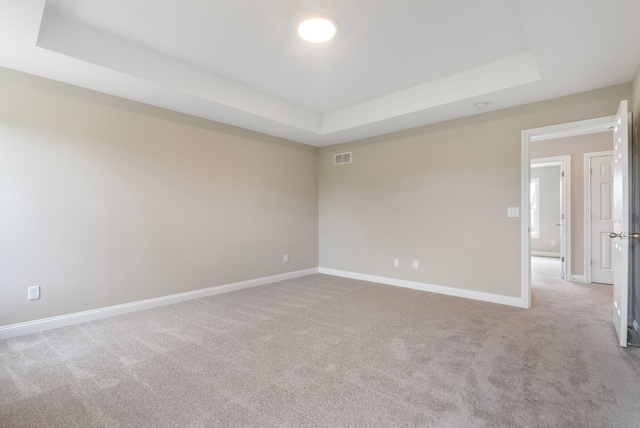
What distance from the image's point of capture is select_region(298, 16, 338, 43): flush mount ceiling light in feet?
8.02

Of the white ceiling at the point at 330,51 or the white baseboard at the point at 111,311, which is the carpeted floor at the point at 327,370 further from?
the white ceiling at the point at 330,51

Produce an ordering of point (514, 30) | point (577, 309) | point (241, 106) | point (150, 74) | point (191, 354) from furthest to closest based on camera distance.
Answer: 1. point (241, 106)
2. point (577, 309)
3. point (150, 74)
4. point (514, 30)
5. point (191, 354)

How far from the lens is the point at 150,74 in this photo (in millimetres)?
2984

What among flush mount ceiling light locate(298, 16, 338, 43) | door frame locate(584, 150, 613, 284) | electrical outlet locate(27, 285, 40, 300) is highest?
flush mount ceiling light locate(298, 16, 338, 43)

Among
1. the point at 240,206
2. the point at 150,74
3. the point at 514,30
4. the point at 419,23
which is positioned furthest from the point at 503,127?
the point at 150,74

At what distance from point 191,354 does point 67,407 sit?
784mm

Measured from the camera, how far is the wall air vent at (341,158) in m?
5.46

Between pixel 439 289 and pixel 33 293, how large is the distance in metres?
4.69

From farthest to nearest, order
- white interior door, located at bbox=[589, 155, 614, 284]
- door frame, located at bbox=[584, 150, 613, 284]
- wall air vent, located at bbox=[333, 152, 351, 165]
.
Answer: wall air vent, located at bbox=[333, 152, 351, 165] → door frame, located at bbox=[584, 150, 613, 284] → white interior door, located at bbox=[589, 155, 614, 284]

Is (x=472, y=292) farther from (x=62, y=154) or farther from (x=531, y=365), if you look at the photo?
(x=62, y=154)

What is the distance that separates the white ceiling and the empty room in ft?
0.08

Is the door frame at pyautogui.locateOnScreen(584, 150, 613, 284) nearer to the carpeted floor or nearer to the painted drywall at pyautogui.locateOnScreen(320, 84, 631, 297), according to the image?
the carpeted floor

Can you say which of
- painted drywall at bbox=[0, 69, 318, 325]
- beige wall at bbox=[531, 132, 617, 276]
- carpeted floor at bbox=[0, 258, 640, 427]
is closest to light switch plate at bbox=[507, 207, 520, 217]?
carpeted floor at bbox=[0, 258, 640, 427]

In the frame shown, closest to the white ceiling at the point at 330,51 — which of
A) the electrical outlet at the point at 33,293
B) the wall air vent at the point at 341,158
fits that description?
the wall air vent at the point at 341,158
